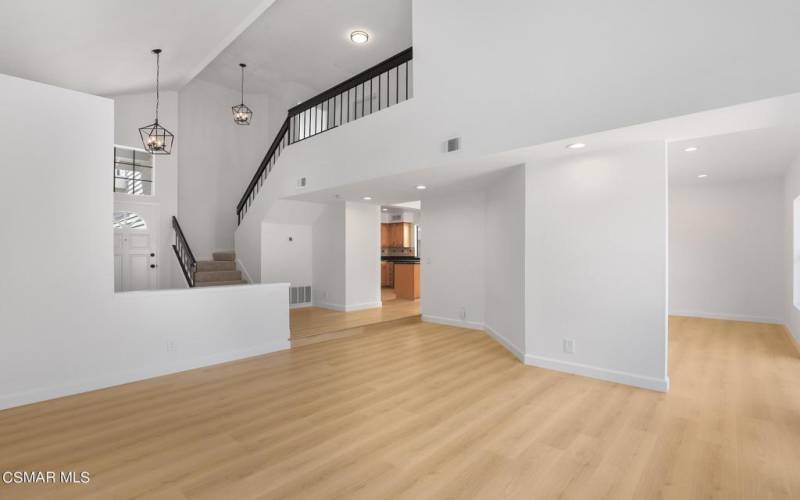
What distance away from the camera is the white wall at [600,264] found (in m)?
3.71

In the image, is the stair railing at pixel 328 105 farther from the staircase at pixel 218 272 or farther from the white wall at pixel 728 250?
the white wall at pixel 728 250

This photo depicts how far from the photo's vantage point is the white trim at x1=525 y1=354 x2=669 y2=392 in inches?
145

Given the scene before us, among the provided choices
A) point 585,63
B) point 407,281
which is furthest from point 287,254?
point 585,63

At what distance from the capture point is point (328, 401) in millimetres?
3455

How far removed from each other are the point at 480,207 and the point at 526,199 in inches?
74.8

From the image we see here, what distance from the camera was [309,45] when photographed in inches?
274

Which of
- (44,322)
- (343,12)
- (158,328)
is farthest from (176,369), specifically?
(343,12)

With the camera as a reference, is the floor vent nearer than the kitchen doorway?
Yes

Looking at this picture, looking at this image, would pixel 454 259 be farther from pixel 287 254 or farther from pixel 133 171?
pixel 133 171

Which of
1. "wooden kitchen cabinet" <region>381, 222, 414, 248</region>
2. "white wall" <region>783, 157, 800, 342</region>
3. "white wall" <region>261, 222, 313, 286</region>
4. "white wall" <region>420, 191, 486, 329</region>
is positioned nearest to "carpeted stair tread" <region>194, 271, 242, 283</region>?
"white wall" <region>261, 222, 313, 286</region>

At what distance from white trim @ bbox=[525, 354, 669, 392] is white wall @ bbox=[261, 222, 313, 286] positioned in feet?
18.1

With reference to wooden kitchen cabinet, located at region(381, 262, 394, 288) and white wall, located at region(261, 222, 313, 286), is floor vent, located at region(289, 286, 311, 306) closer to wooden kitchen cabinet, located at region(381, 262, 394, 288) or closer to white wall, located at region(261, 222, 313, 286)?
white wall, located at region(261, 222, 313, 286)

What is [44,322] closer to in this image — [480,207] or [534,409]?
[534,409]

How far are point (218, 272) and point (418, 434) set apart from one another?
233 inches
